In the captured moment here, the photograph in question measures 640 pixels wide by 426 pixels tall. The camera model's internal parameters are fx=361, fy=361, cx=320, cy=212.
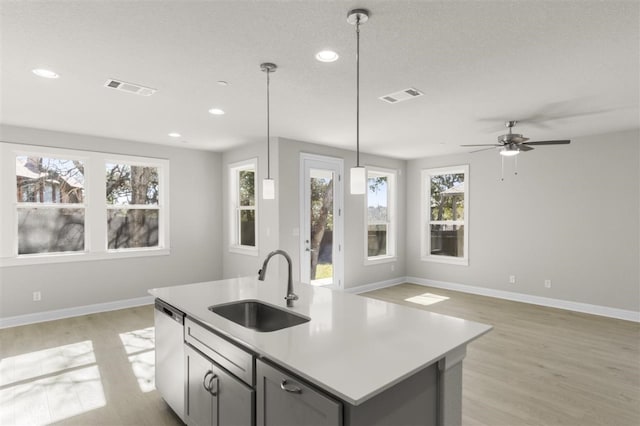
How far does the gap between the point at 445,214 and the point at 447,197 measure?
0.33 m

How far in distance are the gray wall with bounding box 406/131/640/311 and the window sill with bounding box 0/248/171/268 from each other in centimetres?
525

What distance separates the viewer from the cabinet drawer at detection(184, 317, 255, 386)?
67.3 inches

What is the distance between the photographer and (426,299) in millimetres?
5914

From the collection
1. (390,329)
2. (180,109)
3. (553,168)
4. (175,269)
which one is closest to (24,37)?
(180,109)

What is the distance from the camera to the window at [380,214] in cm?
684

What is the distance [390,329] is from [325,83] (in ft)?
6.96

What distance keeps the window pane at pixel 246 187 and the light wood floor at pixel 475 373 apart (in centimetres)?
230

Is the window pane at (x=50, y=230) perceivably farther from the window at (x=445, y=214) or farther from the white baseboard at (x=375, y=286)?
the window at (x=445, y=214)

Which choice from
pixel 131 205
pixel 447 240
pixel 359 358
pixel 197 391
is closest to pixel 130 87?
pixel 197 391

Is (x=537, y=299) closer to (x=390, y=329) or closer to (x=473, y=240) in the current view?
(x=473, y=240)

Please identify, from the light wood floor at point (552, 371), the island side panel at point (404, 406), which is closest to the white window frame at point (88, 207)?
the light wood floor at point (552, 371)

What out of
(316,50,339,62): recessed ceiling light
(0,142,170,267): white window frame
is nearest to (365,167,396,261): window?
(0,142,170,267): white window frame

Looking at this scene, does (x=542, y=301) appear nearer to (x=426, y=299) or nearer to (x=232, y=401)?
(x=426, y=299)

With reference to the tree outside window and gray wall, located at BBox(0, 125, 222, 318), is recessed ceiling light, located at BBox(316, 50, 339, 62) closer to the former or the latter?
the tree outside window
